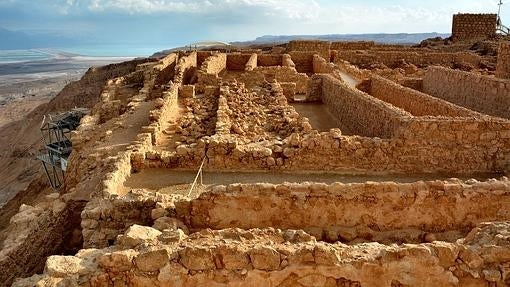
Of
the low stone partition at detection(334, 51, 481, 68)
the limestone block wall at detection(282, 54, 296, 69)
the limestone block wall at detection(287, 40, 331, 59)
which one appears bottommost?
the low stone partition at detection(334, 51, 481, 68)

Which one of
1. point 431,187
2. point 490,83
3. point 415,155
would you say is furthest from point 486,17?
point 431,187

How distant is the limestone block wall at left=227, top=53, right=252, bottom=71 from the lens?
89.3 ft

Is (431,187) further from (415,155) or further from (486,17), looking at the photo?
(486,17)

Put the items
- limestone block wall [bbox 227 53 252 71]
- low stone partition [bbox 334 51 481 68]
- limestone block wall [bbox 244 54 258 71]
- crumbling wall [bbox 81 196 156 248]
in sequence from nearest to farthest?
1. crumbling wall [bbox 81 196 156 248]
2. limestone block wall [bbox 244 54 258 71]
3. low stone partition [bbox 334 51 481 68]
4. limestone block wall [bbox 227 53 252 71]

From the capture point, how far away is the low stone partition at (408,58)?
26.1 metres

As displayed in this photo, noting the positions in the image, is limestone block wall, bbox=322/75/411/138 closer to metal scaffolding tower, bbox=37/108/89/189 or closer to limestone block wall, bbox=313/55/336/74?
limestone block wall, bbox=313/55/336/74

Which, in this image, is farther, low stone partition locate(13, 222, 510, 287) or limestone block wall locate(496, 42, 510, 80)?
limestone block wall locate(496, 42, 510, 80)

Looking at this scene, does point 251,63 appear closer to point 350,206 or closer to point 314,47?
point 314,47

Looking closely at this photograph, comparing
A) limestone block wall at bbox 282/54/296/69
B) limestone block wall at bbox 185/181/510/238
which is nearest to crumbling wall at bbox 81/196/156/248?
limestone block wall at bbox 185/181/510/238

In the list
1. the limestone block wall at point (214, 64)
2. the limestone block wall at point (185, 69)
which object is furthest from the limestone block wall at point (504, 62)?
the limestone block wall at point (185, 69)

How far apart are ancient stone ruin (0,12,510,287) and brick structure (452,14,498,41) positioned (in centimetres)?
2314

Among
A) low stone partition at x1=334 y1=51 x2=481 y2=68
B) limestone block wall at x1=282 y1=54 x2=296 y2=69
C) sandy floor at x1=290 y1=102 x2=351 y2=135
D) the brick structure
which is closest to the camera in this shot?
sandy floor at x1=290 y1=102 x2=351 y2=135

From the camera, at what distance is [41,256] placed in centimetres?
723

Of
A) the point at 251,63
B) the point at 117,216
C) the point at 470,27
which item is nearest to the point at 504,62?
the point at 251,63
